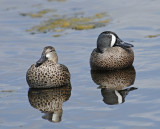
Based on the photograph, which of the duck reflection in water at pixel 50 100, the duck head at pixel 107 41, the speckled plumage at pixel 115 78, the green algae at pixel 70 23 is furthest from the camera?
the green algae at pixel 70 23

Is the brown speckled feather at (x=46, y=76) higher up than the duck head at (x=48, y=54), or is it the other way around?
the duck head at (x=48, y=54)

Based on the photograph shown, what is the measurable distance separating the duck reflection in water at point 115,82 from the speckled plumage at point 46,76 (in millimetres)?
785

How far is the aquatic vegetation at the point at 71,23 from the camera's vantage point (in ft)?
49.6

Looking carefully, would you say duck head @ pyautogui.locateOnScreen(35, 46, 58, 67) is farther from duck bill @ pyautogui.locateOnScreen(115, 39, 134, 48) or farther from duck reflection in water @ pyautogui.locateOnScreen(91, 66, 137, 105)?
duck bill @ pyautogui.locateOnScreen(115, 39, 134, 48)

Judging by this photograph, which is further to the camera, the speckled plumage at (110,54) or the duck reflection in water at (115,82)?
the speckled plumage at (110,54)

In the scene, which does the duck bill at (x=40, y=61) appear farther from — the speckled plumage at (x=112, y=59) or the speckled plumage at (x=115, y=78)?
the speckled plumage at (x=112, y=59)

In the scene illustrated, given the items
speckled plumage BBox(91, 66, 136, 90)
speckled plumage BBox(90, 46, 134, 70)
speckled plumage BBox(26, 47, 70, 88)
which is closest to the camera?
speckled plumage BBox(26, 47, 70, 88)

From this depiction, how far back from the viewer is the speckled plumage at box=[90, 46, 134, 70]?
11.2 meters

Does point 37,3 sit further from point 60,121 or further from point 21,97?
point 60,121

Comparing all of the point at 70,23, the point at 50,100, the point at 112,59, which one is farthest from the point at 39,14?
the point at 50,100

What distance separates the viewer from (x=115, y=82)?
10.2m

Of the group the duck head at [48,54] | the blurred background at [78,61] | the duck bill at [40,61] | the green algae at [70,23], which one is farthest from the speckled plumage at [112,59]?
the green algae at [70,23]

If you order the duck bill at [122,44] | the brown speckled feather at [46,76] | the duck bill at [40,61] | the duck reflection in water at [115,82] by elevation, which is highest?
the duck bill at [122,44]

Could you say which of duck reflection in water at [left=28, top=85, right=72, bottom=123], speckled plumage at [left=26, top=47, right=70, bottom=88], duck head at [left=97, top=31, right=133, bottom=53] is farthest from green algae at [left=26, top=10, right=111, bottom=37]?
duck reflection in water at [left=28, top=85, right=72, bottom=123]
